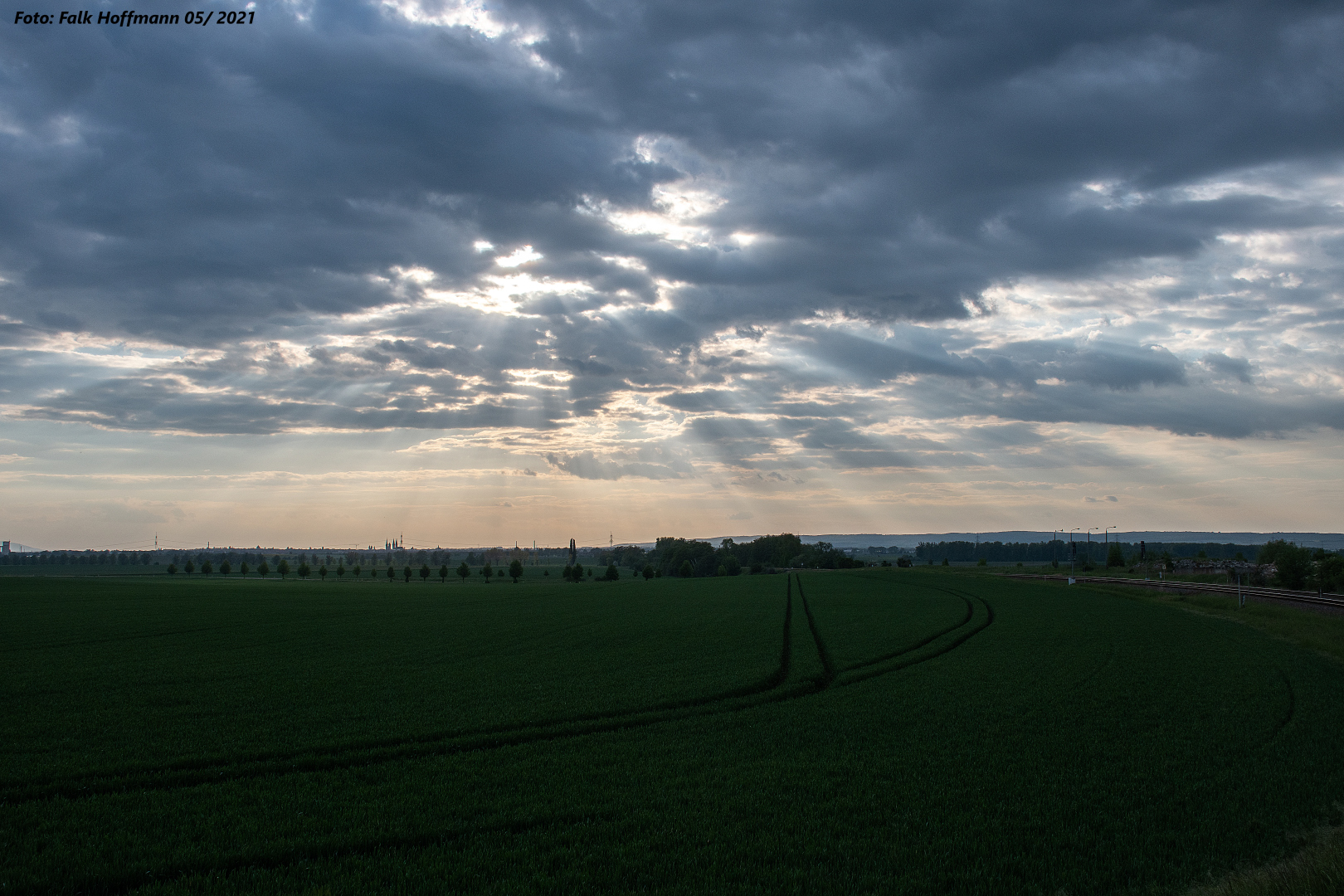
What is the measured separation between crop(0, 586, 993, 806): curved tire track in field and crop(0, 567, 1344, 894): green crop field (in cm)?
9

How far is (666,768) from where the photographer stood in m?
15.8

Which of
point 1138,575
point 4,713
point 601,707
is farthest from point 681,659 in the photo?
point 1138,575

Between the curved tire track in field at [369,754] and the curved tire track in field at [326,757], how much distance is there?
0.01 m

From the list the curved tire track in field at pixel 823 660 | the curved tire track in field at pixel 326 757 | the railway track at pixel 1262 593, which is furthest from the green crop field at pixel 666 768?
the railway track at pixel 1262 593

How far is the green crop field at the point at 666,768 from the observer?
429 inches

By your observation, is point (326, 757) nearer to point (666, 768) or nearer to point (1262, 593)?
point (666, 768)

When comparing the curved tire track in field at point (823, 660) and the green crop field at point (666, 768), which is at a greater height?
the green crop field at point (666, 768)

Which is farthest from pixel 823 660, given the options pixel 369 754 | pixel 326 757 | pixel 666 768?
→ pixel 326 757

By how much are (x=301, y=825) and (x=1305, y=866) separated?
49.7 ft

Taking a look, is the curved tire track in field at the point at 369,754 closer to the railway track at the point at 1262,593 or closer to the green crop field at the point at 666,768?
the green crop field at the point at 666,768

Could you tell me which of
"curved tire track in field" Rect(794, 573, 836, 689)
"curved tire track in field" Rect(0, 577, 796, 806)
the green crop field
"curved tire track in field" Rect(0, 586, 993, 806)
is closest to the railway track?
the green crop field

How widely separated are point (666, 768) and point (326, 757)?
779 cm

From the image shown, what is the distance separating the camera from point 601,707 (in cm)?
2180

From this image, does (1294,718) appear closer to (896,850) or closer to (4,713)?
(896,850)
